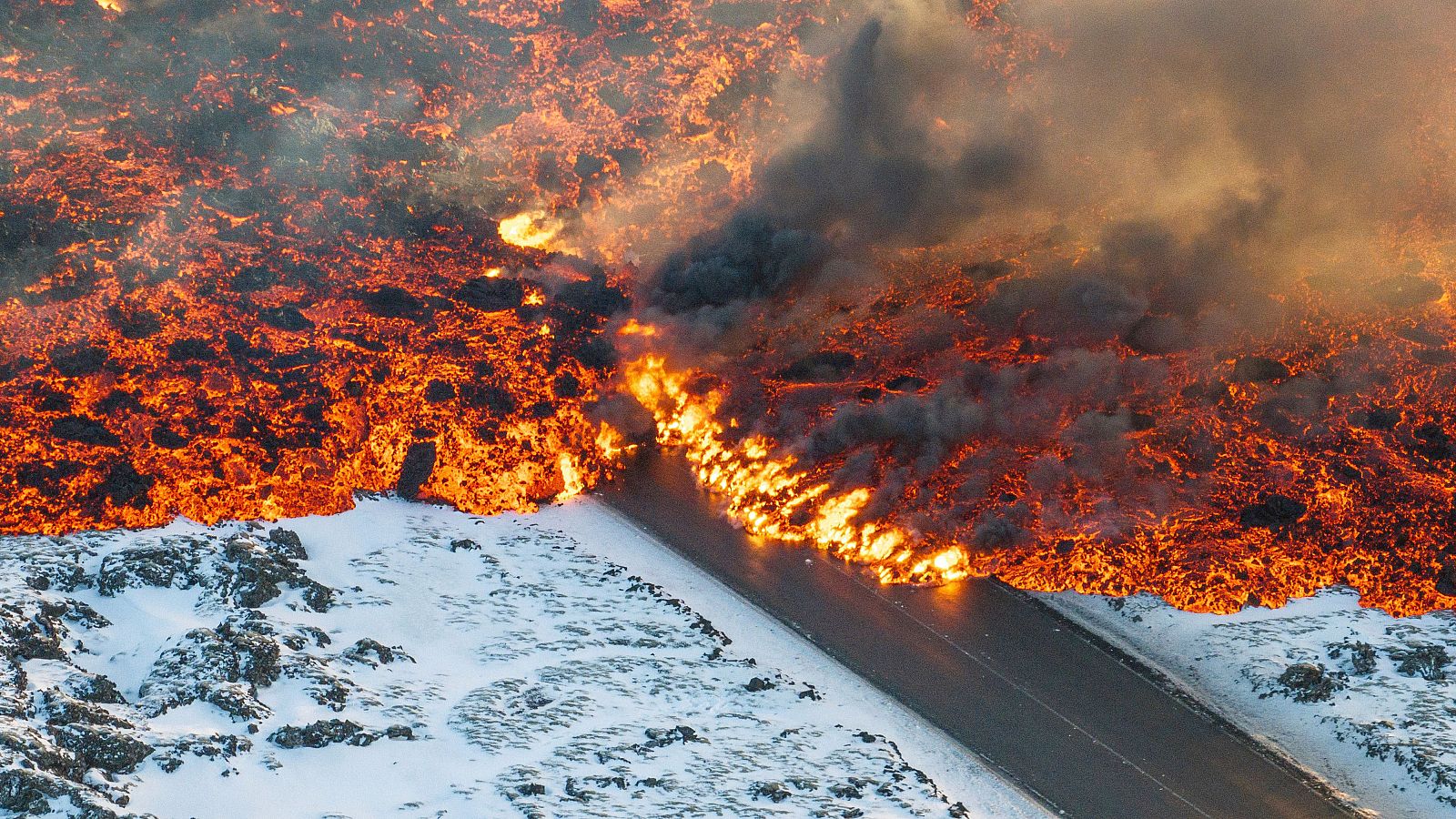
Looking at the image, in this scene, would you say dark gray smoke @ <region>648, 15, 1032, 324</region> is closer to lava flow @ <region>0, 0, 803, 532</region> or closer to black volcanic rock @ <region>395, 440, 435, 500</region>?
lava flow @ <region>0, 0, 803, 532</region>

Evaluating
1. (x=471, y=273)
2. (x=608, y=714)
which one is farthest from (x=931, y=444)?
(x=471, y=273)

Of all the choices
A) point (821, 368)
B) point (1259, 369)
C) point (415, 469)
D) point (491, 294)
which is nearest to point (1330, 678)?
point (1259, 369)

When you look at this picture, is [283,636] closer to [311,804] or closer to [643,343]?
[311,804]

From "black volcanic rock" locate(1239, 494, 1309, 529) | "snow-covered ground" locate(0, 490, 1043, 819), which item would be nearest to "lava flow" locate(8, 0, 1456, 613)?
"black volcanic rock" locate(1239, 494, 1309, 529)

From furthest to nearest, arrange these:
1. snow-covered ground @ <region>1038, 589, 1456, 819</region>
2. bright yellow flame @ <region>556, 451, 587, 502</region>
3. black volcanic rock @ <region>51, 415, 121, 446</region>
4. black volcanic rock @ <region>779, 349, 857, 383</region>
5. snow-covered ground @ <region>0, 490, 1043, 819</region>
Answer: black volcanic rock @ <region>779, 349, 857, 383</region>
bright yellow flame @ <region>556, 451, 587, 502</region>
black volcanic rock @ <region>51, 415, 121, 446</region>
snow-covered ground @ <region>1038, 589, 1456, 819</region>
snow-covered ground @ <region>0, 490, 1043, 819</region>

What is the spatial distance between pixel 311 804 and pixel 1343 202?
46.2 meters

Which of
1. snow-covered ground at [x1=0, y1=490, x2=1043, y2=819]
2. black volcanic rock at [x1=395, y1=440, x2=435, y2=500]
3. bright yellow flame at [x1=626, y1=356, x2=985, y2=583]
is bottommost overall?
snow-covered ground at [x1=0, y1=490, x2=1043, y2=819]

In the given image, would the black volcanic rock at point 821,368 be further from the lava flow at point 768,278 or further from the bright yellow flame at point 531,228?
the bright yellow flame at point 531,228

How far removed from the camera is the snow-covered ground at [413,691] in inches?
925

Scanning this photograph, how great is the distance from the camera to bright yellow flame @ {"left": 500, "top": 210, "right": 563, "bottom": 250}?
4709 centimetres

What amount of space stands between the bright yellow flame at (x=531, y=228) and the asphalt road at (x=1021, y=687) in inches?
627

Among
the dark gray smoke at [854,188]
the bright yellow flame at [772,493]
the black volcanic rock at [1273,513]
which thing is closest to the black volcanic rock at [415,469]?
the bright yellow flame at [772,493]

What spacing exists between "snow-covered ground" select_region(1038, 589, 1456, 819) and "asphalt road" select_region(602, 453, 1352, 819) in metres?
0.93

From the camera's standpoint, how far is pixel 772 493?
37188 mm
